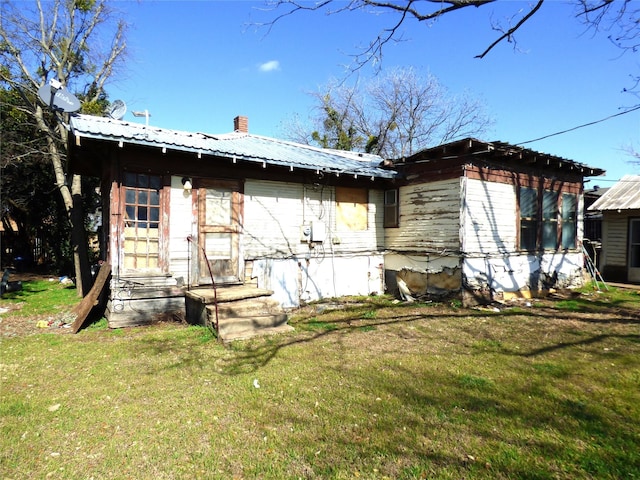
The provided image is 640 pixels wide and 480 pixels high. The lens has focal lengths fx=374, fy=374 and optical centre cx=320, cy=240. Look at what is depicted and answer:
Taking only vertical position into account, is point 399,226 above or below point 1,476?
above

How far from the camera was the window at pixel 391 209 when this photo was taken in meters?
10.7

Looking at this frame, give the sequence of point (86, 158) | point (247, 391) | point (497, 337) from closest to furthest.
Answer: point (247, 391) < point (497, 337) < point (86, 158)

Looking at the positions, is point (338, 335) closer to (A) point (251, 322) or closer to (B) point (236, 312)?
(A) point (251, 322)

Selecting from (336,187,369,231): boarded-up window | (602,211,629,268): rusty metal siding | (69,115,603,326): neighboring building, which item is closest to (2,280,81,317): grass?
(69,115,603,326): neighboring building

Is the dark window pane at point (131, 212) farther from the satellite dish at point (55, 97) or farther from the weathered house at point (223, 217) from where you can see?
the satellite dish at point (55, 97)

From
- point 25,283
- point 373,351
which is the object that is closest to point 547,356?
point 373,351

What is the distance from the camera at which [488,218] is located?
382 inches

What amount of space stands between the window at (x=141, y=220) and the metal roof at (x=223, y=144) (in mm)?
876

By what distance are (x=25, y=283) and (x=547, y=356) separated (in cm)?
1683

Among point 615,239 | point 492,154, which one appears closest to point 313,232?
Result: point 492,154

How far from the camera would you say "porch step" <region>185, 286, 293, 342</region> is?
21.5 ft

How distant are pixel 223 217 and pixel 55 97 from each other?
3958 mm

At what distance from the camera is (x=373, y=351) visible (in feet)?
19.2

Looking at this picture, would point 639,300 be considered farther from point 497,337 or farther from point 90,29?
point 90,29
